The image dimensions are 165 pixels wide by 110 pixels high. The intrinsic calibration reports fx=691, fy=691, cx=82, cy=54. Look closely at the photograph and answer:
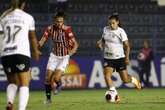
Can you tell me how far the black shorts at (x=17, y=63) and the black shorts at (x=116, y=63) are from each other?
6.26 meters

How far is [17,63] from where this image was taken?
462 inches

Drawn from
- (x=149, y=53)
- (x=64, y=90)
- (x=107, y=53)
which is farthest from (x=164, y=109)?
(x=149, y=53)

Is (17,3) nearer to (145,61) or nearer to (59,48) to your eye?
(59,48)

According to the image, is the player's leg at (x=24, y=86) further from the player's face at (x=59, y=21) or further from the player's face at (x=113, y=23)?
the player's face at (x=113, y=23)

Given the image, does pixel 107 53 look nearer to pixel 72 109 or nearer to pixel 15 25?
pixel 72 109

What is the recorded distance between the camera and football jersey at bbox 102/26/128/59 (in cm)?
1781

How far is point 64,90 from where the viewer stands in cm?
2688

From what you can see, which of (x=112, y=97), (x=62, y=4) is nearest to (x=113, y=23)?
(x=112, y=97)

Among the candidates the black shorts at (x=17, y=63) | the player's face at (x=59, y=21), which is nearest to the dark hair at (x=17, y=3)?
the black shorts at (x=17, y=63)

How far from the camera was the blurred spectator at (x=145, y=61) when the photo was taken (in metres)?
28.8

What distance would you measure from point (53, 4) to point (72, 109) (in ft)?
49.8

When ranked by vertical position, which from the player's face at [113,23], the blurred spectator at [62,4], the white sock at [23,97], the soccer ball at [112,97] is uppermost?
the blurred spectator at [62,4]

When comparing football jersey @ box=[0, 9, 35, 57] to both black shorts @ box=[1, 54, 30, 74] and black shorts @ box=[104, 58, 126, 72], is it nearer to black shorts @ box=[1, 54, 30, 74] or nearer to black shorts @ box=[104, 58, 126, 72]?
black shorts @ box=[1, 54, 30, 74]

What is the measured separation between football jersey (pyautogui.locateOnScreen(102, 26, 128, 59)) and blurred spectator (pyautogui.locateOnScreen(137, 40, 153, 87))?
35.4ft
